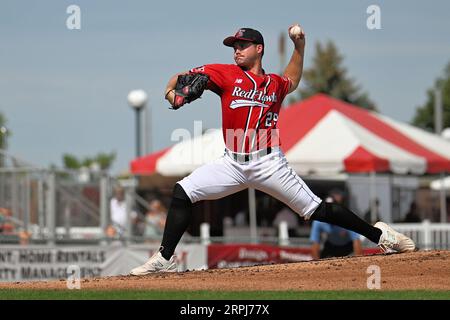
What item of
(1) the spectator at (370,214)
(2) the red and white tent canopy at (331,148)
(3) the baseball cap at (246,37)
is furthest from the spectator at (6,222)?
(3) the baseball cap at (246,37)

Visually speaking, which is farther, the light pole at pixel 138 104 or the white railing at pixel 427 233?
the light pole at pixel 138 104

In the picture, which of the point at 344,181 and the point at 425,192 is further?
the point at 425,192

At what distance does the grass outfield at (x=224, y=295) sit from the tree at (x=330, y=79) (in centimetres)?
7930

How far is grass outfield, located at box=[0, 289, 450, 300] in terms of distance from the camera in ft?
27.4

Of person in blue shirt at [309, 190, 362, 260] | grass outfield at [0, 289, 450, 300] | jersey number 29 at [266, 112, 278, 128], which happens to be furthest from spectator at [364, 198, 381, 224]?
grass outfield at [0, 289, 450, 300]

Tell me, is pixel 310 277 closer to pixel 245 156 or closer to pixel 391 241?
pixel 391 241

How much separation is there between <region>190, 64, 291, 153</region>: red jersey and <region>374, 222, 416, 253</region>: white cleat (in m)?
1.71

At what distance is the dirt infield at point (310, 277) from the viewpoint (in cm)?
951

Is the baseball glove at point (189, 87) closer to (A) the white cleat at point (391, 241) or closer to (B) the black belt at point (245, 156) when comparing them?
(B) the black belt at point (245, 156)

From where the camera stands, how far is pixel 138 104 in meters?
25.0

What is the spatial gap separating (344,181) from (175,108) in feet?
59.2

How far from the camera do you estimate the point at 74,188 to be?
2028cm
